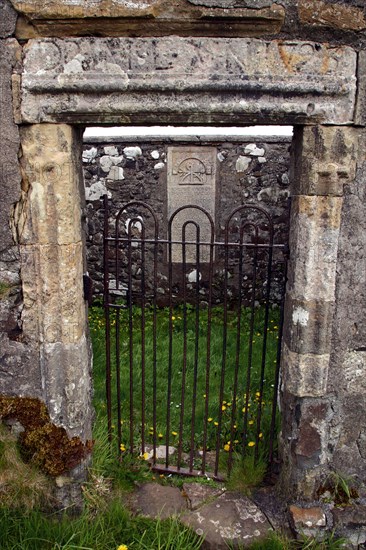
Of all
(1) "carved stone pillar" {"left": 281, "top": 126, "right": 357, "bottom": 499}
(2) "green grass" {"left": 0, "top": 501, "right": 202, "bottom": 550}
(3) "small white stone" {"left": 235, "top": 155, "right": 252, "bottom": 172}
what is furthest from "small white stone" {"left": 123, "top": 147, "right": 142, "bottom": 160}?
(2) "green grass" {"left": 0, "top": 501, "right": 202, "bottom": 550}

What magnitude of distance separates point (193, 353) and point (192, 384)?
0.66 meters

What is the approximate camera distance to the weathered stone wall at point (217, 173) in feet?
21.7

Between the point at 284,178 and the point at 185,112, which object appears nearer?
the point at 185,112

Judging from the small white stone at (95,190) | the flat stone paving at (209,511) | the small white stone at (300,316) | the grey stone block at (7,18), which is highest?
the grey stone block at (7,18)

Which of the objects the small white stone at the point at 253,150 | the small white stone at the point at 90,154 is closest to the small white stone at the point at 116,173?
the small white stone at the point at 90,154

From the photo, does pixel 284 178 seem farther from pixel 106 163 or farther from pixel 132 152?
pixel 106 163

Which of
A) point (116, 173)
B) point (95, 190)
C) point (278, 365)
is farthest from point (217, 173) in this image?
point (278, 365)

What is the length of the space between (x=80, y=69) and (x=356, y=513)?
286cm

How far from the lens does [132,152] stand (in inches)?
264

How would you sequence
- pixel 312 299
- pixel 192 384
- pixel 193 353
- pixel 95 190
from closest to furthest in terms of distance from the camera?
pixel 312 299
pixel 192 384
pixel 193 353
pixel 95 190

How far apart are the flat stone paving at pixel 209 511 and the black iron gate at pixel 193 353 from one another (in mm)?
194

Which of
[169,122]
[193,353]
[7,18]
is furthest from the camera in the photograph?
[193,353]

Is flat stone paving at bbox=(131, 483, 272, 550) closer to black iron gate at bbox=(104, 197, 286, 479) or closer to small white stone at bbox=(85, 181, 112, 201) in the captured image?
black iron gate at bbox=(104, 197, 286, 479)

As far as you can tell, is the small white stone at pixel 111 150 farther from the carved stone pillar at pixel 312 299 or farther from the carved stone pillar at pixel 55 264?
the carved stone pillar at pixel 312 299
